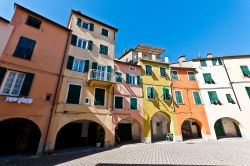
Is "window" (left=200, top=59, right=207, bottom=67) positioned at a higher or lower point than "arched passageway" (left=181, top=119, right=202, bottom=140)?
higher

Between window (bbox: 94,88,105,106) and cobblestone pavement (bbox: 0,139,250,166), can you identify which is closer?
cobblestone pavement (bbox: 0,139,250,166)

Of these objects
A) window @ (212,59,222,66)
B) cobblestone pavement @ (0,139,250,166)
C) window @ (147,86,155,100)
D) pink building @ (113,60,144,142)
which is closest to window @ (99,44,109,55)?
pink building @ (113,60,144,142)

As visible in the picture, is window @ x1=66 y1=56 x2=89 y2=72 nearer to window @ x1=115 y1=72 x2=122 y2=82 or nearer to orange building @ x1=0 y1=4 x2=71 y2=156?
orange building @ x1=0 y1=4 x2=71 y2=156

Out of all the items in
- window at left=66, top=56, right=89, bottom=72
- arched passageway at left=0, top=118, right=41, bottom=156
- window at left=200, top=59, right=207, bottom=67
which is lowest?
arched passageway at left=0, top=118, right=41, bottom=156

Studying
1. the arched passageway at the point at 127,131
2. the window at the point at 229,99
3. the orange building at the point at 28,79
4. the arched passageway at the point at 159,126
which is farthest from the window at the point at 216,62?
the orange building at the point at 28,79

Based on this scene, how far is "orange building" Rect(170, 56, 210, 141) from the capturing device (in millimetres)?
19078

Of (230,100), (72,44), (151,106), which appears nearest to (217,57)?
(230,100)

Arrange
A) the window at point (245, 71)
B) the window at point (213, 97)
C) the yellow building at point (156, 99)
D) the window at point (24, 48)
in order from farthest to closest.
Result: the window at point (245, 71)
the window at point (213, 97)
the yellow building at point (156, 99)
the window at point (24, 48)

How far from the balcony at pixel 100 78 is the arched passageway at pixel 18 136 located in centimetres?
685

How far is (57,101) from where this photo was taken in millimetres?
12617

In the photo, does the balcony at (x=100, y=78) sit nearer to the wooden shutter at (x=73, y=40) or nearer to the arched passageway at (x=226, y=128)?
the wooden shutter at (x=73, y=40)

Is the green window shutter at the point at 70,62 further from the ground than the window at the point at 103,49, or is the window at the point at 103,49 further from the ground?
the window at the point at 103,49

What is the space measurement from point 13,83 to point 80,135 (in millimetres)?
8954

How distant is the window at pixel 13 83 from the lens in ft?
34.4
